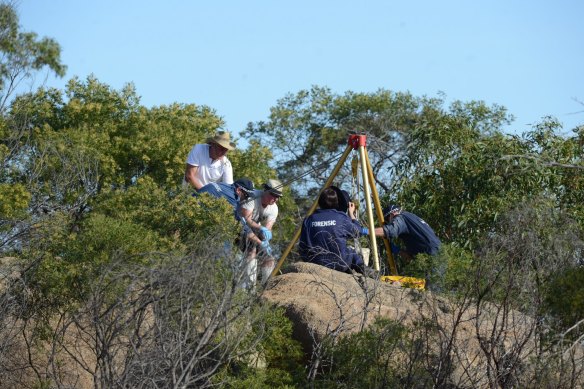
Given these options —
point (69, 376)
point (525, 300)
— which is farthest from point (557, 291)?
point (69, 376)

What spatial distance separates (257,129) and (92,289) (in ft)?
51.8

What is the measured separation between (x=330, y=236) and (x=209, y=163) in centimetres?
151

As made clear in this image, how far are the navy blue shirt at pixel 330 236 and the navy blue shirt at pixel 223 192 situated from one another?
712 mm

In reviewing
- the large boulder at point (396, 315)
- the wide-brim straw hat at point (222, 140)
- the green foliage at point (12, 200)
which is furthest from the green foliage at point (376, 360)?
the green foliage at point (12, 200)

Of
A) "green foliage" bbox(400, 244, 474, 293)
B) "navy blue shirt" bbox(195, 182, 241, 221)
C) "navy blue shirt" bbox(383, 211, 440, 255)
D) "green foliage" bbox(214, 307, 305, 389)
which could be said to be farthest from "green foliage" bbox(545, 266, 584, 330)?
"navy blue shirt" bbox(195, 182, 241, 221)

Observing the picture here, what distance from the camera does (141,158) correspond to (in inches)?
640

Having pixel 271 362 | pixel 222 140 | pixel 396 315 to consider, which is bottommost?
pixel 271 362

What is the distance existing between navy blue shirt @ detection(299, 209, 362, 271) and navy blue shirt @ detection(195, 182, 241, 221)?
712 millimetres

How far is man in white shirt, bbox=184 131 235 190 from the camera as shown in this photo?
12922 mm

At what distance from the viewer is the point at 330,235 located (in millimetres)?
12477

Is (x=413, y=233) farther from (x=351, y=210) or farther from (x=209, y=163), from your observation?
(x=209, y=163)

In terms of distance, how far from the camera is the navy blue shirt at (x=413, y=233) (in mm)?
12812

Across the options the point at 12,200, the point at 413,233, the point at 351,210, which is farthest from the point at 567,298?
the point at 12,200

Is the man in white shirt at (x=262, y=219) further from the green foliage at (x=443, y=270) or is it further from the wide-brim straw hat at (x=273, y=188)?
the green foliage at (x=443, y=270)
